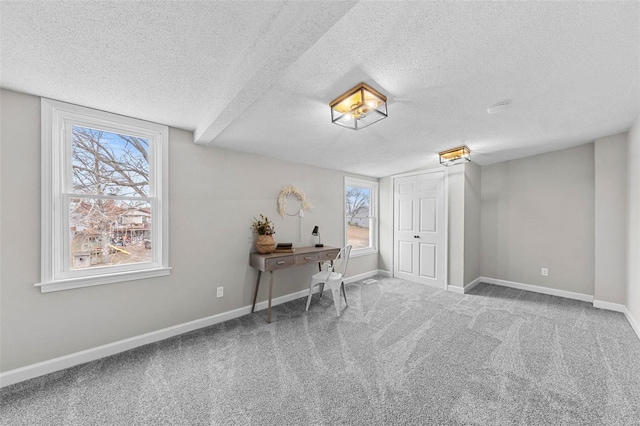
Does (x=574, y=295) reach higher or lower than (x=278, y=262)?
lower

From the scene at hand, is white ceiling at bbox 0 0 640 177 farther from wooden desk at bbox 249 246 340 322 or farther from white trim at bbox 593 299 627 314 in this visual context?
white trim at bbox 593 299 627 314

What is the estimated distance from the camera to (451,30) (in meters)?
1.30

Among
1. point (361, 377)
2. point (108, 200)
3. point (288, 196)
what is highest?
point (288, 196)

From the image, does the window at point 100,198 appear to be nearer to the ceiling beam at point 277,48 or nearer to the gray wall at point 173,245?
the gray wall at point 173,245

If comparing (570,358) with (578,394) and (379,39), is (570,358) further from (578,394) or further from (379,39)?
(379,39)

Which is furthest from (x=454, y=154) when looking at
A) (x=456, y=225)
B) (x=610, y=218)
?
(x=610, y=218)

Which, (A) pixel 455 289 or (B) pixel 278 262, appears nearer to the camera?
(B) pixel 278 262

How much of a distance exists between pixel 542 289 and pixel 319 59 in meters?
4.87

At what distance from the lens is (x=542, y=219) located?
3.92 meters

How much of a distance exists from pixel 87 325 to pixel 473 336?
12.2 ft

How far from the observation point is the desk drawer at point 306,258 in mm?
3156

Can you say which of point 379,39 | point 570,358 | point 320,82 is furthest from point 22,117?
point 570,358

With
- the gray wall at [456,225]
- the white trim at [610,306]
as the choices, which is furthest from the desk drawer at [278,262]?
the white trim at [610,306]

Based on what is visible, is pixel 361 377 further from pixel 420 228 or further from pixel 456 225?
pixel 420 228
